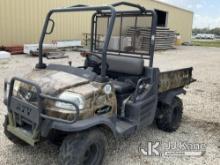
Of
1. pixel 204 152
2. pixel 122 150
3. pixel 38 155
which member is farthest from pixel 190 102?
pixel 38 155

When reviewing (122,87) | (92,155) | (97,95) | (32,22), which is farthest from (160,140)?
(32,22)

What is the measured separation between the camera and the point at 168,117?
12.8 feet

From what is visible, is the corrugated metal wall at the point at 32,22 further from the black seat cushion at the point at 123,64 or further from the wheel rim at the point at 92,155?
the wheel rim at the point at 92,155

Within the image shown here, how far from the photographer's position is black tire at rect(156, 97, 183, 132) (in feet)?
12.9

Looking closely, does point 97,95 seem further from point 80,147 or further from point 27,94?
point 27,94

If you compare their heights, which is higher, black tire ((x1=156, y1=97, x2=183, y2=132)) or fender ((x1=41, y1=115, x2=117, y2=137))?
fender ((x1=41, y1=115, x2=117, y2=137))

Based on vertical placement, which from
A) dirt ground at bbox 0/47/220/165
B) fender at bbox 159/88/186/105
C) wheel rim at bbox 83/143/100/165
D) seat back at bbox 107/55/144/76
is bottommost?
dirt ground at bbox 0/47/220/165

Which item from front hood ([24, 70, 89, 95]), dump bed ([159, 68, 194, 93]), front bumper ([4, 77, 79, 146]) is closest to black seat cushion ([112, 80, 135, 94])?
dump bed ([159, 68, 194, 93])

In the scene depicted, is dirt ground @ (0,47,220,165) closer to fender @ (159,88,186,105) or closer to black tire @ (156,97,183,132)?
black tire @ (156,97,183,132)

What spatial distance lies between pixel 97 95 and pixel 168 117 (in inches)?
65.7

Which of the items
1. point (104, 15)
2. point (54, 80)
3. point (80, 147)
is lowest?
point (80, 147)

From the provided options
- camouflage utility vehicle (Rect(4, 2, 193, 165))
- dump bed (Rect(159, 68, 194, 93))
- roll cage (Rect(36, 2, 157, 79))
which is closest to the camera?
camouflage utility vehicle (Rect(4, 2, 193, 165))

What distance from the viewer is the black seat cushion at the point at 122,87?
3.22m

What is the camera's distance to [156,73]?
3.43 meters
